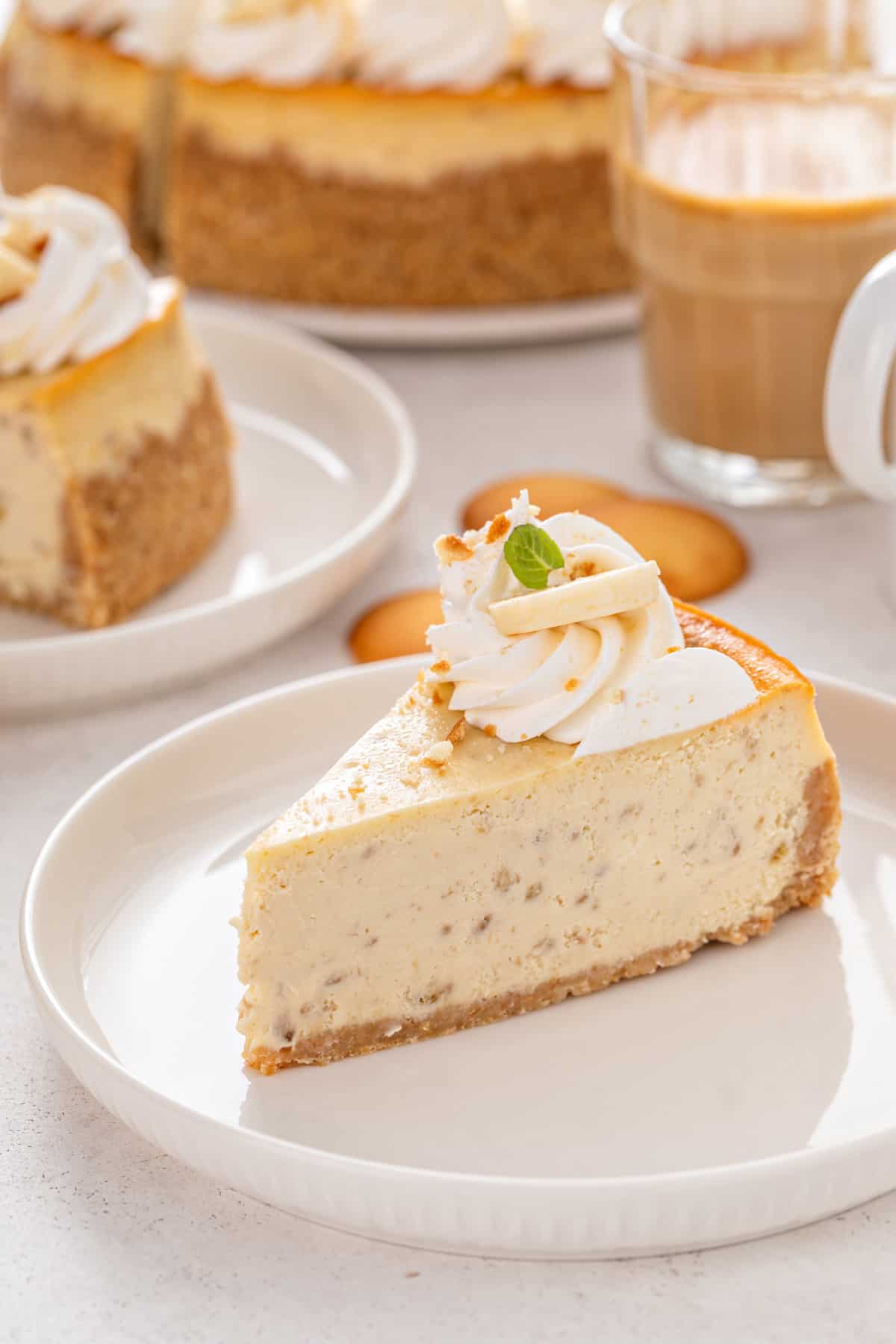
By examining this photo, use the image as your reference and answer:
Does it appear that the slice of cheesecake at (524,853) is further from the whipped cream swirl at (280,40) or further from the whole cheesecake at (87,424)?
the whipped cream swirl at (280,40)

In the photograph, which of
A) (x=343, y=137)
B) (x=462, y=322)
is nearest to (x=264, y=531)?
(x=462, y=322)

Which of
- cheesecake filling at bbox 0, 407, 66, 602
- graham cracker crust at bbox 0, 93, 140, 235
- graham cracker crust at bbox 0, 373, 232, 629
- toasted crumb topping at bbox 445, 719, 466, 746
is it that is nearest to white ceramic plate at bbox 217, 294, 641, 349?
graham cracker crust at bbox 0, 93, 140, 235

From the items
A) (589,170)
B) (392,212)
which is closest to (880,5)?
(589,170)

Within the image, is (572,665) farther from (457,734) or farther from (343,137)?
(343,137)

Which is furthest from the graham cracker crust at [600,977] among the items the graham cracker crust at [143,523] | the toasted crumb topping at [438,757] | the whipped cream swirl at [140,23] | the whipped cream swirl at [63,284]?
the whipped cream swirl at [140,23]

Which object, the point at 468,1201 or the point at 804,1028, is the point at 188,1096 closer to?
the point at 468,1201

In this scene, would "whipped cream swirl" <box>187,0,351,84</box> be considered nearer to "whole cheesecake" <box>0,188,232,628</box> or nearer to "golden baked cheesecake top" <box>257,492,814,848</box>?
"whole cheesecake" <box>0,188,232,628</box>
